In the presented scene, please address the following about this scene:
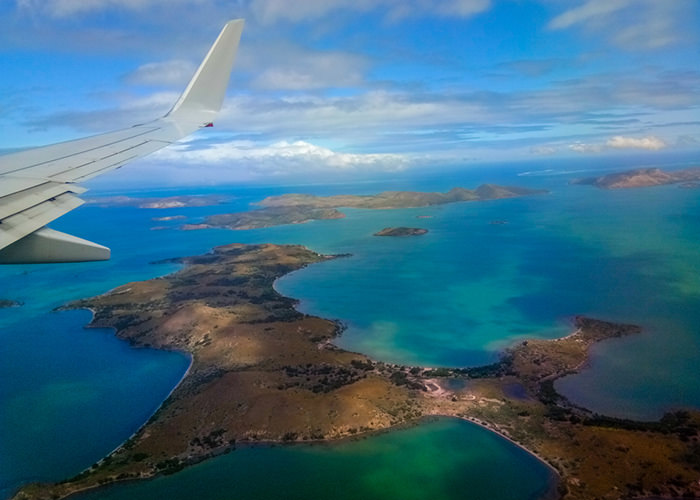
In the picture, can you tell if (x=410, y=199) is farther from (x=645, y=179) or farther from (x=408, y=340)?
(x=408, y=340)

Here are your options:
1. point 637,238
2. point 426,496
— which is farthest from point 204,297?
point 637,238

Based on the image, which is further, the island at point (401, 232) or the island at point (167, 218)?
the island at point (167, 218)

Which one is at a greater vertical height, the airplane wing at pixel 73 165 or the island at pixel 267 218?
the airplane wing at pixel 73 165

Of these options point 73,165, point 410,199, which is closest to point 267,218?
point 410,199

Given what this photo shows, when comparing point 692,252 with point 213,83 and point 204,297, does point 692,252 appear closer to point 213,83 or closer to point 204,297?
point 204,297

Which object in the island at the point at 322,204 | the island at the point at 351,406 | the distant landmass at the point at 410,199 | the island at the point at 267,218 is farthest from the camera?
the distant landmass at the point at 410,199

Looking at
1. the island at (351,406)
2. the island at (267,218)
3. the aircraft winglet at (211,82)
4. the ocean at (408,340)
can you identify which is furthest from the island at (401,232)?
the aircraft winglet at (211,82)

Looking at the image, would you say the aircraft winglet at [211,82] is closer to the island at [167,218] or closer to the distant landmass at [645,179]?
the island at [167,218]
